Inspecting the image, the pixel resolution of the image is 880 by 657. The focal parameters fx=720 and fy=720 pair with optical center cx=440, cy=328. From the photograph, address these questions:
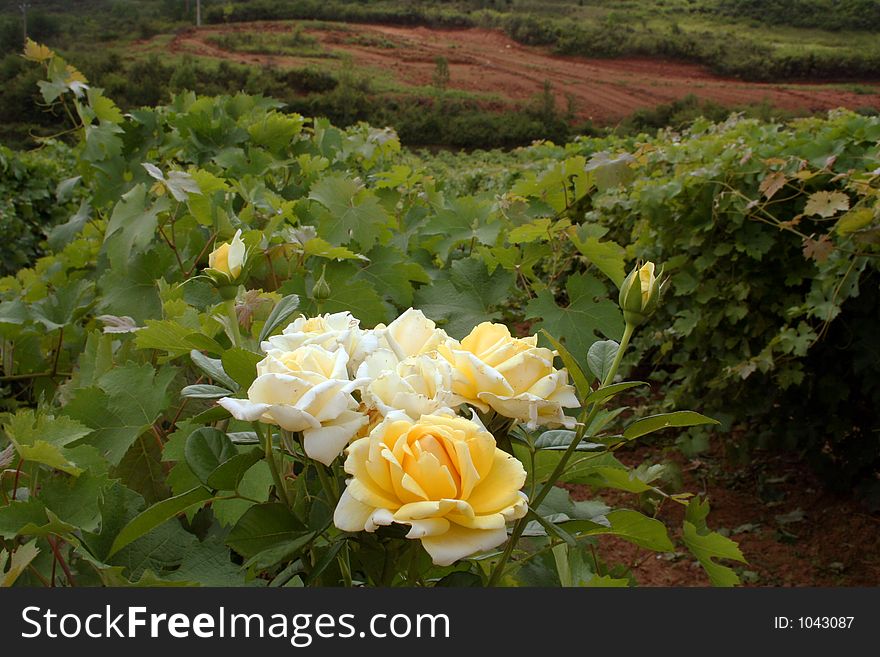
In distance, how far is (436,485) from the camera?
0.45 meters

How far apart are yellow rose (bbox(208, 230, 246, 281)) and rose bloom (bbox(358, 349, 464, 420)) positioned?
0.19 metres

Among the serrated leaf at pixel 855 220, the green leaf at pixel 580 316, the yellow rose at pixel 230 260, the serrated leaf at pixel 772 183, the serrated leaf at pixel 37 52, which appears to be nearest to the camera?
the yellow rose at pixel 230 260

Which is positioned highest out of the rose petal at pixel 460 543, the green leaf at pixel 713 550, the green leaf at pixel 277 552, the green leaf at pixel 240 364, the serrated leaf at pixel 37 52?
the serrated leaf at pixel 37 52

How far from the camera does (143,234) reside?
4.45ft

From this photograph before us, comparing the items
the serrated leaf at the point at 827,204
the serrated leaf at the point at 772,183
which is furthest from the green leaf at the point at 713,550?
the serrated leaf at the point at 772,183

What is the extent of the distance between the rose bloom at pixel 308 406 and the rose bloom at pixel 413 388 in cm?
2

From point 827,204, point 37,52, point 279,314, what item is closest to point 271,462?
point 279,314

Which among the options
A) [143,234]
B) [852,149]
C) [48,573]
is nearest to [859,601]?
[48,573]

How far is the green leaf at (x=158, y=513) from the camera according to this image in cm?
56

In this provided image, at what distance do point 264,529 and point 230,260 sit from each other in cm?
24

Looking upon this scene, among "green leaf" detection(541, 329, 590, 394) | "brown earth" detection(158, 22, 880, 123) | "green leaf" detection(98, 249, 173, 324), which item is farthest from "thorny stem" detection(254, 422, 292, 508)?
"brown earth" detection(158, 22, 880, 123)

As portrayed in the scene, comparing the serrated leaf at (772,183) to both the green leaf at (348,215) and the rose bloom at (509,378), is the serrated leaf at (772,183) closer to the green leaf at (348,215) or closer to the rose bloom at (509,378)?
the green leaf at (348,215)

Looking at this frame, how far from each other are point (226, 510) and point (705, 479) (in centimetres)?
358

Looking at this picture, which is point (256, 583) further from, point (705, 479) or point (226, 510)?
point (705, 479)
